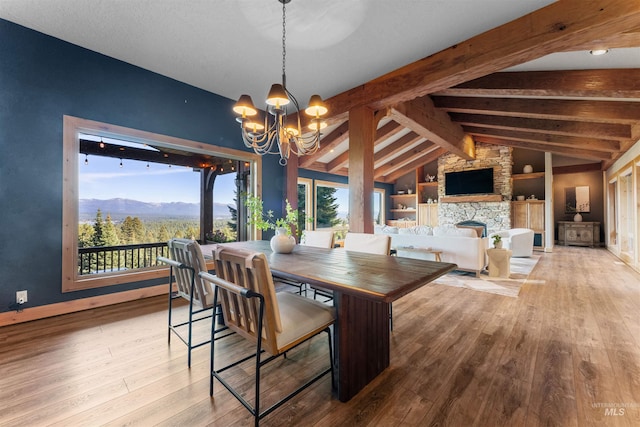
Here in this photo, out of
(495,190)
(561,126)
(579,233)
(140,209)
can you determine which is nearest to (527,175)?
(495,190)

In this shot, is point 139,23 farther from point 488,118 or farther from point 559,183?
point 559,183

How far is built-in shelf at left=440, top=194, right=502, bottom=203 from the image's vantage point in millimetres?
8109

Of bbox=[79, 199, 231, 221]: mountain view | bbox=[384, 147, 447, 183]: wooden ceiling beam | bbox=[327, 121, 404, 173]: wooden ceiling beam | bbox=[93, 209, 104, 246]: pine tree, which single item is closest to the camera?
bbox=[79, 199, 231, 221]: mountain view

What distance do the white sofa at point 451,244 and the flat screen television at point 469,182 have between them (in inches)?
174

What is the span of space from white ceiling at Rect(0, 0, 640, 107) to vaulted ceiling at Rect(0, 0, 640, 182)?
0.5 inches

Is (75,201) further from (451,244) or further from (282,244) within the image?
(451,244)

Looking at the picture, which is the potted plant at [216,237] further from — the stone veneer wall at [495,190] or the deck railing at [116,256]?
the stone veneer wall at [495,190]

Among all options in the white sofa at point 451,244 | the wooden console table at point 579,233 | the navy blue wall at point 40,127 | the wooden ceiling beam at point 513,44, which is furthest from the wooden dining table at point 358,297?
the wooden console table at point 579,233

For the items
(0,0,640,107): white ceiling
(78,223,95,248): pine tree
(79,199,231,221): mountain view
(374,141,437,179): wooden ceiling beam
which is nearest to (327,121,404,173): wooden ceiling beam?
(0,0,640,107): white ceiling

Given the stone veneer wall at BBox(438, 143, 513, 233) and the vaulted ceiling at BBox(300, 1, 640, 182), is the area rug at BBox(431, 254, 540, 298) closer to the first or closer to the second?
the vaulted ceiling at BBox(300, 1, 640, 182)

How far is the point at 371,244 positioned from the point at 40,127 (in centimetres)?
368

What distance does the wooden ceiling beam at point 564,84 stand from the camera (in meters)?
2.96

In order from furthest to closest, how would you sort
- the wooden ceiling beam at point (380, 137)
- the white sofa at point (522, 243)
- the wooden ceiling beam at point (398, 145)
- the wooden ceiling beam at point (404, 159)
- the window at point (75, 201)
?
the wooden ceiling beam at point (404, 159)
the wooden ceiling beam at point (398, 145)
the white sofa at point (522, 243)
the wooden ceiling beam at point (380, 137)
the window at point (75, 201)

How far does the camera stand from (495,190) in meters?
8.30
